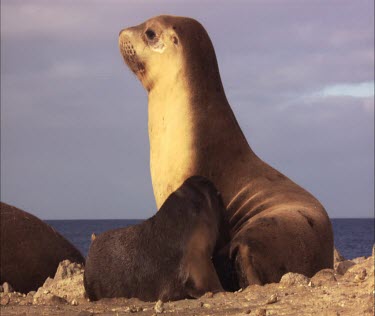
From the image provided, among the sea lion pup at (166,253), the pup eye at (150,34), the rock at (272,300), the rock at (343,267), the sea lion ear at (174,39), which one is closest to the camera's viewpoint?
the rock at (272,300)

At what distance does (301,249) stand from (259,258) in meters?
0.56

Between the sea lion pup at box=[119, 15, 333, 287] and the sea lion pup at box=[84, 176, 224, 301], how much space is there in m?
0.40

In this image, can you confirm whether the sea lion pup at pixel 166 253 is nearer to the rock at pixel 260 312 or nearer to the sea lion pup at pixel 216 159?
the sea lion pup at pixel 216 159

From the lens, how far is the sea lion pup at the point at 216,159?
924 cm

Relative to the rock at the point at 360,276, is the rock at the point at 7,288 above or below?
below

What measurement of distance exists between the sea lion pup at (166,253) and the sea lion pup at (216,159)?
0.40 m

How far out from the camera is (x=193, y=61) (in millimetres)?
10797

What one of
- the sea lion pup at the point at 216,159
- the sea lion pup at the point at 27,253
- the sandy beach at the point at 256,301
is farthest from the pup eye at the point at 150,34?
the sea lion pup at the point at 27,253

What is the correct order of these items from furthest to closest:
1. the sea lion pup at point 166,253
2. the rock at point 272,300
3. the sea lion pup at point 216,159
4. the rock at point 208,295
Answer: the sea lion pup at point 216,159 < the sea lion pup at point 166,253 < the rock at point 208,295 < the rock at point 272,300

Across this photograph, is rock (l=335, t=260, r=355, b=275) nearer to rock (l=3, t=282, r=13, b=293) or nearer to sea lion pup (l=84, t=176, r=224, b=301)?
sea lion pup (l=84, t=176, r=224, b=301)

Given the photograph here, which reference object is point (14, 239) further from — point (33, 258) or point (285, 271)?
point (285, 271)

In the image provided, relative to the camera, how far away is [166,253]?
352 inches

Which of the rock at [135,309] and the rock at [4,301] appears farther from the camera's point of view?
the rock at [4,301]

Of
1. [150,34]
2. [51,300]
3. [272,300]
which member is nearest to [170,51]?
[150,34]
